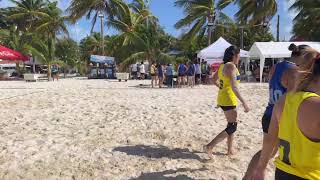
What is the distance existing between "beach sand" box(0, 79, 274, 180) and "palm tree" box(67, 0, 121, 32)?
25.7 m

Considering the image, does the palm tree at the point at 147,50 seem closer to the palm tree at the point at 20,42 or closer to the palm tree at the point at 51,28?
the palm tree at the point at 51,28

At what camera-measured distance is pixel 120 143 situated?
6664 mm

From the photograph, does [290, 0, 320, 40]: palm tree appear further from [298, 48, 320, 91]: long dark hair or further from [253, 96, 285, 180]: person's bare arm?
[298, 48, 320, 91]: long dark hair

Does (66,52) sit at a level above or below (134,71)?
above

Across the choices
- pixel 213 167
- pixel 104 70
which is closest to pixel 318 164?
pixel 213 167

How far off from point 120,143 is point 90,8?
30.1 m

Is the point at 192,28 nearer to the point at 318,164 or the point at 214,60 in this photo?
the point at 214,60

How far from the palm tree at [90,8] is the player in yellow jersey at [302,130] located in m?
33.5

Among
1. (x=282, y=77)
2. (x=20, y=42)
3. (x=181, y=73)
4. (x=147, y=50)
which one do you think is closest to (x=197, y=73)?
(x=181, y=73)

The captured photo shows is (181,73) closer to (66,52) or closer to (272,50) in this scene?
(272,50)

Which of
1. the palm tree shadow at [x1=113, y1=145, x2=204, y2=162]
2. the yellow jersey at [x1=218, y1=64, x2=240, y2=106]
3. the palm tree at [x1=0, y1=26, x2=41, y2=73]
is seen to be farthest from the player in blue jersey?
the palm tree at [x1=0, y1=26, x2=41, y2=73]

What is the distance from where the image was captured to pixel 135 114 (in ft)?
30.4

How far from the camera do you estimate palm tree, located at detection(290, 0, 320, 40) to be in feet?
93.5

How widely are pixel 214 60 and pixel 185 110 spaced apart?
1288cm
